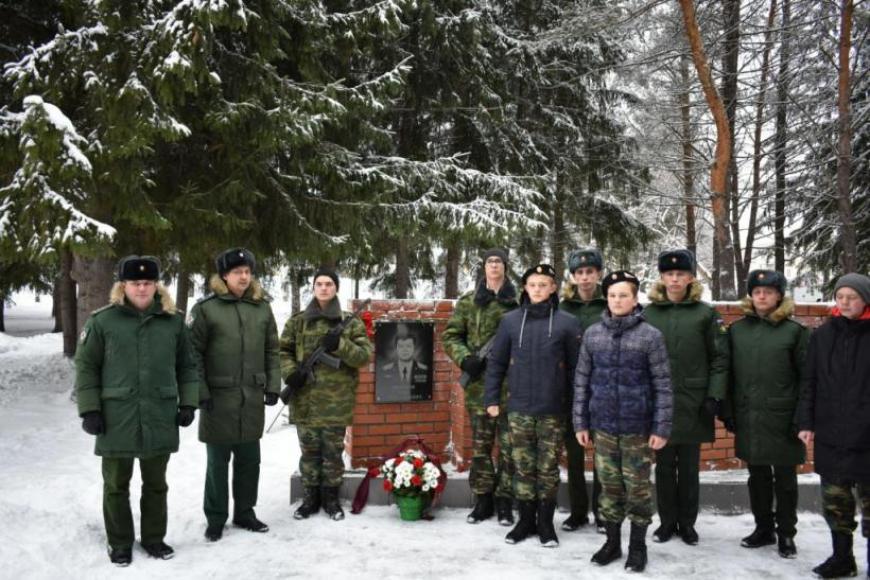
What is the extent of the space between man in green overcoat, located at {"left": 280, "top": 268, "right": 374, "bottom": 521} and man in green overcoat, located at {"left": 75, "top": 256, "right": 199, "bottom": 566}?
2.85 feet

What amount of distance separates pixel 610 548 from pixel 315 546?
1.94 m

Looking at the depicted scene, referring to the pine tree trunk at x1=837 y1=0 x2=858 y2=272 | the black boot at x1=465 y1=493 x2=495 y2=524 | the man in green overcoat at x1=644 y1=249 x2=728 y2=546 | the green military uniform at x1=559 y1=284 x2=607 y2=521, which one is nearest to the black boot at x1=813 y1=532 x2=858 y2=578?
the man in green overcoat at x1=644 y1=249 x2=728 y2=546

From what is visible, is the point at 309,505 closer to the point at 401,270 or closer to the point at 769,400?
the point at 769,400

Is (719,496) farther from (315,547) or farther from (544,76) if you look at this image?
(544,76)

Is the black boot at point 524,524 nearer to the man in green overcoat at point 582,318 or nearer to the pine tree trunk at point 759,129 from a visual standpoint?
the man in green overcoat at point 582,318

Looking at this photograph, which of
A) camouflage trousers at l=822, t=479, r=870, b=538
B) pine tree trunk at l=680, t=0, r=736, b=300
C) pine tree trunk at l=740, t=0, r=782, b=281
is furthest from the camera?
pine tree trunk at l=740, t=0, r=782, b=281

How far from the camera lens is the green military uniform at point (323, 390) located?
4.72m

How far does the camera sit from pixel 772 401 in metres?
4.13

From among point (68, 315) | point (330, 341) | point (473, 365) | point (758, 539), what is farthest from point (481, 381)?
point (68, 315)

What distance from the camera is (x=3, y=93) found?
24.5 ft

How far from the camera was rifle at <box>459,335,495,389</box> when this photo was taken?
15.1ft

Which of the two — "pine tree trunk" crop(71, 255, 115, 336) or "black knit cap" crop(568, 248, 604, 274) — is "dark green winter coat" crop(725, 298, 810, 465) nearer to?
"black knit cap" crop(568, 248, 604, 274)

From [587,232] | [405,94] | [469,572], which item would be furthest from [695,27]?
[469,572]

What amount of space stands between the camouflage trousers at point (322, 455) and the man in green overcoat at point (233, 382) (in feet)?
1.22
